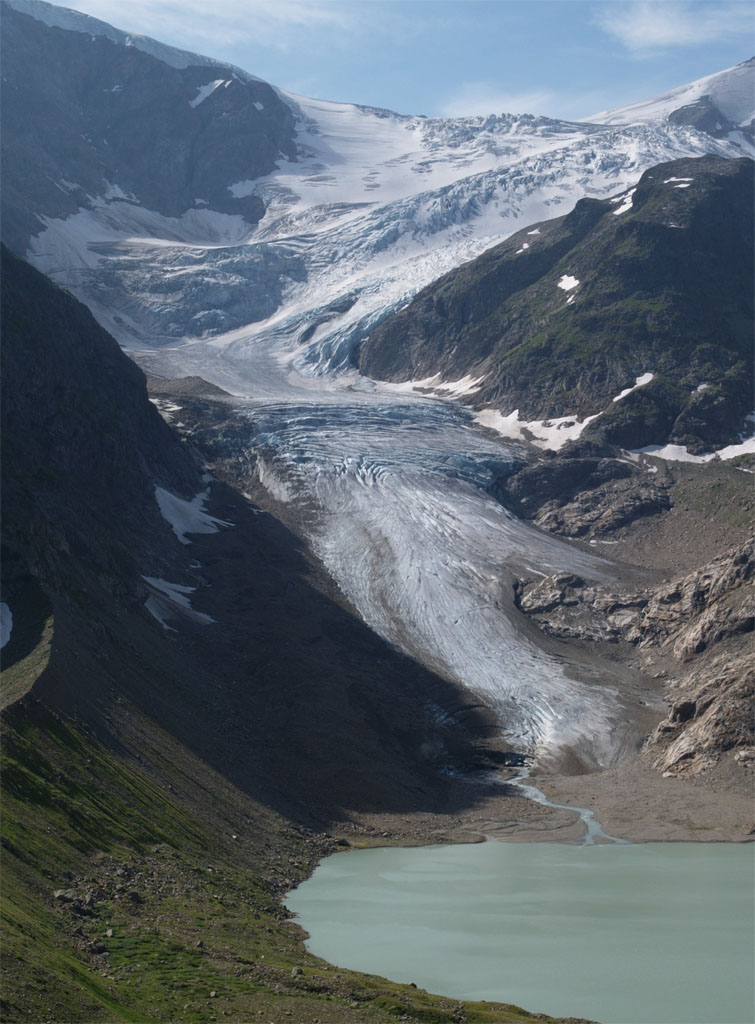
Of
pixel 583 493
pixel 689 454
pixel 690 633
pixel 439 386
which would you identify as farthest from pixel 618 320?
pixel 690 633

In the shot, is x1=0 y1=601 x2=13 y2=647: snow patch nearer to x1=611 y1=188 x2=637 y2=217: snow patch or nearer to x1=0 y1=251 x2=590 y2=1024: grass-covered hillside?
x1=0 y1=251 x2=590 y2=1024: grass-covered hillside

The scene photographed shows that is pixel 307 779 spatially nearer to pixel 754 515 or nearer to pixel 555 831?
pixel 555 831

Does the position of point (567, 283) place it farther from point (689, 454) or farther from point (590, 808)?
point (590, 808)

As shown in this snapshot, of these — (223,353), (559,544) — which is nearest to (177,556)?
(559,544)

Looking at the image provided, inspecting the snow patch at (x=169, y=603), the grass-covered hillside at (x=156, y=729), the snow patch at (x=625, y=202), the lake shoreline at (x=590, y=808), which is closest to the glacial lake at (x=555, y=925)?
the grass-covered hillside at (x=156, y=729)

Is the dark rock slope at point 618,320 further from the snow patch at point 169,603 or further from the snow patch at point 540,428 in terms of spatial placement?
the snow patch at point 169,603

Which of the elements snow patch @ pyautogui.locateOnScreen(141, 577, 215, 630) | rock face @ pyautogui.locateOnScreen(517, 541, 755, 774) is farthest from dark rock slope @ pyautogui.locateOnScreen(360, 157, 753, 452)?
snow patch @ pyautogui.locateOnScreen(141, 577, 215, 630)
